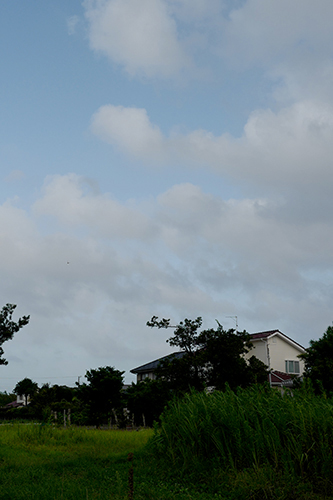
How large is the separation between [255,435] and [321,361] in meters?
12.6

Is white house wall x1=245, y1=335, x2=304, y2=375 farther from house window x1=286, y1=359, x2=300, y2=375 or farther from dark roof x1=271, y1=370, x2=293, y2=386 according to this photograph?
dark roof x1=271, y1=370, x2=293, y2=386

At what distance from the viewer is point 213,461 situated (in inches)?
319

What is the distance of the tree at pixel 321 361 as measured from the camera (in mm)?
18625

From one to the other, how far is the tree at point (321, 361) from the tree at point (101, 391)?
29.8 ft

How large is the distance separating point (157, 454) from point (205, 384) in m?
8.83

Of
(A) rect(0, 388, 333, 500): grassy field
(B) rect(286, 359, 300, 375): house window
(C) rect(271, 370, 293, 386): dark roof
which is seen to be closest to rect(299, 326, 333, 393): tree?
(A) rect(0, 388, 333, 500): grassy field

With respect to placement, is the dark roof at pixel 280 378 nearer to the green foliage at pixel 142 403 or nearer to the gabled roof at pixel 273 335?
the gabled roof at pixel 273 335

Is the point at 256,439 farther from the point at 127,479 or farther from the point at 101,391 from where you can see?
the point at 101,391

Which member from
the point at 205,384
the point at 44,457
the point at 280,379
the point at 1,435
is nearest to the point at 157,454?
the point at 44,457

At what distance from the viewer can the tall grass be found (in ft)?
24.0

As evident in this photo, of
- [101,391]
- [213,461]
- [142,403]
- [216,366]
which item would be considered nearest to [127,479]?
[213,461]

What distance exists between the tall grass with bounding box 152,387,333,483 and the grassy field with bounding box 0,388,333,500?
0.02 meters

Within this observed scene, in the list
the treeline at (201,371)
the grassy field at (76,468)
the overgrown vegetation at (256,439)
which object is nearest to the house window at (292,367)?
the treeline at (201,371)

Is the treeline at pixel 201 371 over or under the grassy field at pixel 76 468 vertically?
over
